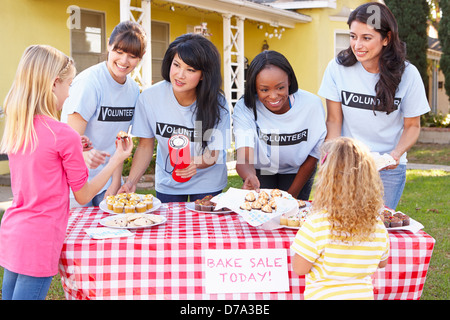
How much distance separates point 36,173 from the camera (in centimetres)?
216

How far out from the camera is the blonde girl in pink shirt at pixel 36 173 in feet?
7.07

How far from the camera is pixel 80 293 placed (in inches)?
95.2

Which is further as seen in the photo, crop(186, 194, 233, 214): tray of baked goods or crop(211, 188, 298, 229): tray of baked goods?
crop(186, 194, 233, 214): tray of baked goods

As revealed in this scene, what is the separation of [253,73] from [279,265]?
123cm

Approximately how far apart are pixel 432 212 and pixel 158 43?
720 cm

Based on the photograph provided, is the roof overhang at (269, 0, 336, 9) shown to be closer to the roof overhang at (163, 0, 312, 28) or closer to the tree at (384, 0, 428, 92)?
the roof overhang at (163, 0, 312, 28)

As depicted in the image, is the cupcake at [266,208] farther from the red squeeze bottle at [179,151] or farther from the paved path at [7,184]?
the paved path at [7,184]

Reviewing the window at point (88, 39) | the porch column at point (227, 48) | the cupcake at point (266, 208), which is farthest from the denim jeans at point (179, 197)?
the porch column at point (227, 48)

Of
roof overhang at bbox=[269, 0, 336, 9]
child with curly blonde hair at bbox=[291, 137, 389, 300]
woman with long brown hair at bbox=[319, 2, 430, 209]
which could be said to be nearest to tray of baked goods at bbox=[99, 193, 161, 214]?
child with curly blonde hair at bbox=[291, 137, 389, 300]

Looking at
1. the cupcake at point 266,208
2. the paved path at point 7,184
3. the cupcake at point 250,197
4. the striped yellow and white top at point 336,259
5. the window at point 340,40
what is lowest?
the paved path at point 7,184

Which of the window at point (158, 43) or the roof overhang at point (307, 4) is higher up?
the roof overhang at point (307, 4)

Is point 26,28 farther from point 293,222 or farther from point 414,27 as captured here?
point 414,27

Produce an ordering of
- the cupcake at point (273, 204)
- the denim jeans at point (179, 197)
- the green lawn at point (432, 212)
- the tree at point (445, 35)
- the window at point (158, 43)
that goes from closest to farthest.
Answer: the cupcake at point (273, 204) → the denim jeans at point (179, 197) → the green lawn at point (432, 212) → the window at point (158, 43) → the tree at point (445, 35)

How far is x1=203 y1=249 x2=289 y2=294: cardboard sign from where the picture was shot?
2.34 metres
